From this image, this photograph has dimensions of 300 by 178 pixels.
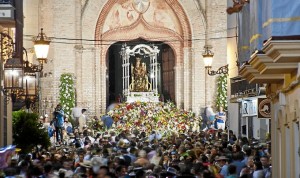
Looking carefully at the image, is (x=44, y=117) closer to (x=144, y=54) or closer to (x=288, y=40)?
(x=144, y=54)

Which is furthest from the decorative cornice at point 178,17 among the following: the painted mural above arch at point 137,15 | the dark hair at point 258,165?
the dark hair at point 258,165

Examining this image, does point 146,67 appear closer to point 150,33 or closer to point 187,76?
point 150,33

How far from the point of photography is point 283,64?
16.4m

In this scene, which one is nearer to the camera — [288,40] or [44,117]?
[288,40]

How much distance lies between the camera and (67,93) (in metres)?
53.0

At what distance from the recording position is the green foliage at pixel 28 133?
1174 inches

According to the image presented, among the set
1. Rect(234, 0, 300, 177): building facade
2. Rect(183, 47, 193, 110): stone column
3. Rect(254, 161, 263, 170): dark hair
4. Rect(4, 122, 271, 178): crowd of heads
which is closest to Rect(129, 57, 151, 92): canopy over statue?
Rect(183, 47, 193, 110): stone column

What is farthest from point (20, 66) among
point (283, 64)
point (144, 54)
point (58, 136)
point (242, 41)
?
point (144, 54)

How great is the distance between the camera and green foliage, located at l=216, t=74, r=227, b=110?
54.2 m

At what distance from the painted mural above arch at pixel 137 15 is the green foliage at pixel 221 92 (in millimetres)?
4070

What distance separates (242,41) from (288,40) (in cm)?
895

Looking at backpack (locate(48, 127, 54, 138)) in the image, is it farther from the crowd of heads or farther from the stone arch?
the stone arch

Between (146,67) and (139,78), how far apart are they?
188cm

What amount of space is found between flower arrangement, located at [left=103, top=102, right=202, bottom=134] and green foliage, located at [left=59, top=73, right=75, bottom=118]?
343 cm
